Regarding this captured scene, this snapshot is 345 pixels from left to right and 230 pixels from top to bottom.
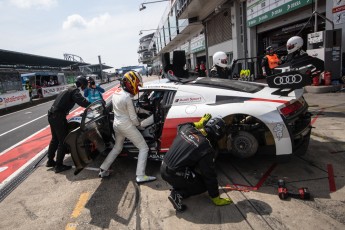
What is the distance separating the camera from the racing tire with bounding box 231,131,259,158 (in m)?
3.74

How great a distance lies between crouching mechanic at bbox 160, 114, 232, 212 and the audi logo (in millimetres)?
1291

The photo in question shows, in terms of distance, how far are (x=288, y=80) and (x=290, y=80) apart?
27 millimetres

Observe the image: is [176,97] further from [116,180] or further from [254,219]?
[254,219]

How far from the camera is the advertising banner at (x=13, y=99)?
1626 centimetres

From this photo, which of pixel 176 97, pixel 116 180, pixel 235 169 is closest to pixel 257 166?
pixel 235 169

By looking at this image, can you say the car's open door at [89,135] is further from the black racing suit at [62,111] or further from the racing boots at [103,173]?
the black racing suit at [62,111]

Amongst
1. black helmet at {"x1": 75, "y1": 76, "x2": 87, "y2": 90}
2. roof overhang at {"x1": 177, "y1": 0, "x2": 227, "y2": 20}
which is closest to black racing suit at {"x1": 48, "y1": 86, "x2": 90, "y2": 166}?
black helmet at {"x1": 75, "y1": 76, "x2": 87, "y2": 90}

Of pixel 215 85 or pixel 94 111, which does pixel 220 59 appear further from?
pixel 94 111

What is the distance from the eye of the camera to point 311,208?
296cm

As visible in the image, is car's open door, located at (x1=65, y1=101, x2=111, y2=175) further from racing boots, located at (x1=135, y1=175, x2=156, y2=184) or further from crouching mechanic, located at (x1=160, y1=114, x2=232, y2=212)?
crouching mechanic, located at (x1=160, y1=114, x2=232, y2=212)

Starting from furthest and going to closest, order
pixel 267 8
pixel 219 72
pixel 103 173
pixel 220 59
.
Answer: pixel 267 8 → pixel 219 72 → pixel 220 59 → pixel 103 173

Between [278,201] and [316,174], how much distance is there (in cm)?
95

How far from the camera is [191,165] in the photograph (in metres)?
3.11

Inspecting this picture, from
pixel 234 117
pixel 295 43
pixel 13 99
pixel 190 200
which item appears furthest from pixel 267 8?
pixel 13 99
